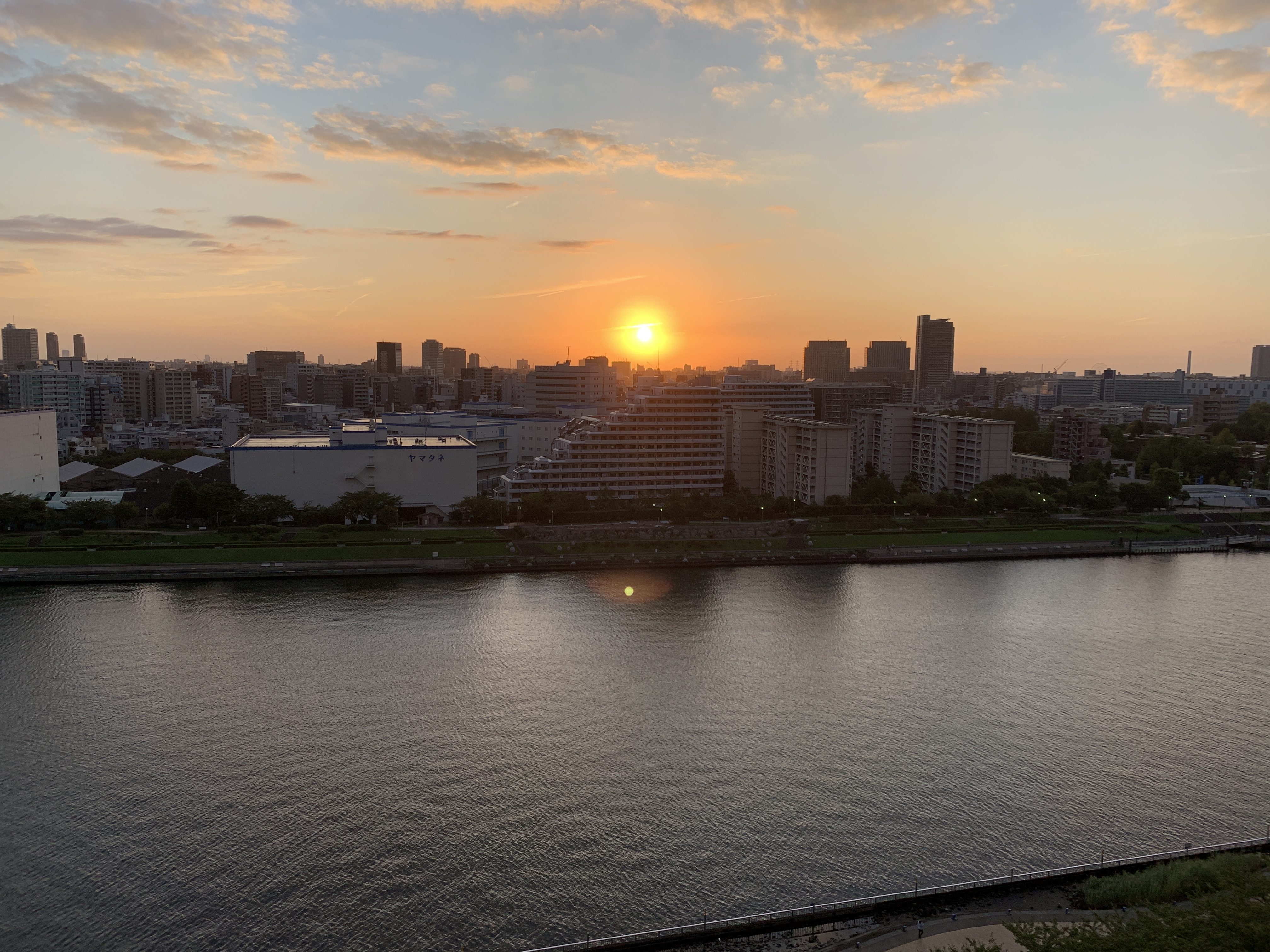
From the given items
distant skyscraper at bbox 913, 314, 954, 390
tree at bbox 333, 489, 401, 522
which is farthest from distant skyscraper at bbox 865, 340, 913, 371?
tree at bbox 333, 489, 401, 522

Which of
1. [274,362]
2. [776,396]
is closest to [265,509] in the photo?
[776,396]

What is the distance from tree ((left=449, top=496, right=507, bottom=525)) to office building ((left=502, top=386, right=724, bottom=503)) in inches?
65.4

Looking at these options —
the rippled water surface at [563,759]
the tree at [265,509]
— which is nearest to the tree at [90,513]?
the tree at [265,509]

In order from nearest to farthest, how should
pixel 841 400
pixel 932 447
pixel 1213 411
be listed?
pixel 932 447
pixel 841 400
pixel 1213 411

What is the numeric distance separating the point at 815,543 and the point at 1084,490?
11.3 metres

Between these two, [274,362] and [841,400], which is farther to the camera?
[274,362]

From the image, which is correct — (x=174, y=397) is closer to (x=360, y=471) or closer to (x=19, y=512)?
(x=19, y=512)

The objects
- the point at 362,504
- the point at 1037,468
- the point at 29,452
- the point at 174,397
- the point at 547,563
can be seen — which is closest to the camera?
the point at 547,563

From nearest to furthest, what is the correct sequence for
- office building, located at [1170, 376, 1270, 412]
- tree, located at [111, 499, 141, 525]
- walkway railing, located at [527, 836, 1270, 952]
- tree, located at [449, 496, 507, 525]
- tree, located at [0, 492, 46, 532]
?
walkway railing, located at [527, 836, 1270, 952]
tree, located at [0, 492, 46, 532]
tree, located at [111, 499, 141, 525]
tree, located at [449, 496, 507, 525]
office building, located at [1170, 376, 1270, 412]

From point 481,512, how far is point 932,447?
17263mm

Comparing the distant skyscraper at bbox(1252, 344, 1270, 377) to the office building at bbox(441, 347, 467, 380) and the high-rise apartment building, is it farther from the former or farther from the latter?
the office building at bbox(441, 347, 467, 380)

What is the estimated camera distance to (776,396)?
39.5 metres

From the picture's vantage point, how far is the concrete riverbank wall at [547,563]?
1862cm

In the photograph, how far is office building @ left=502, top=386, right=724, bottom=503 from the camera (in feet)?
83.9
